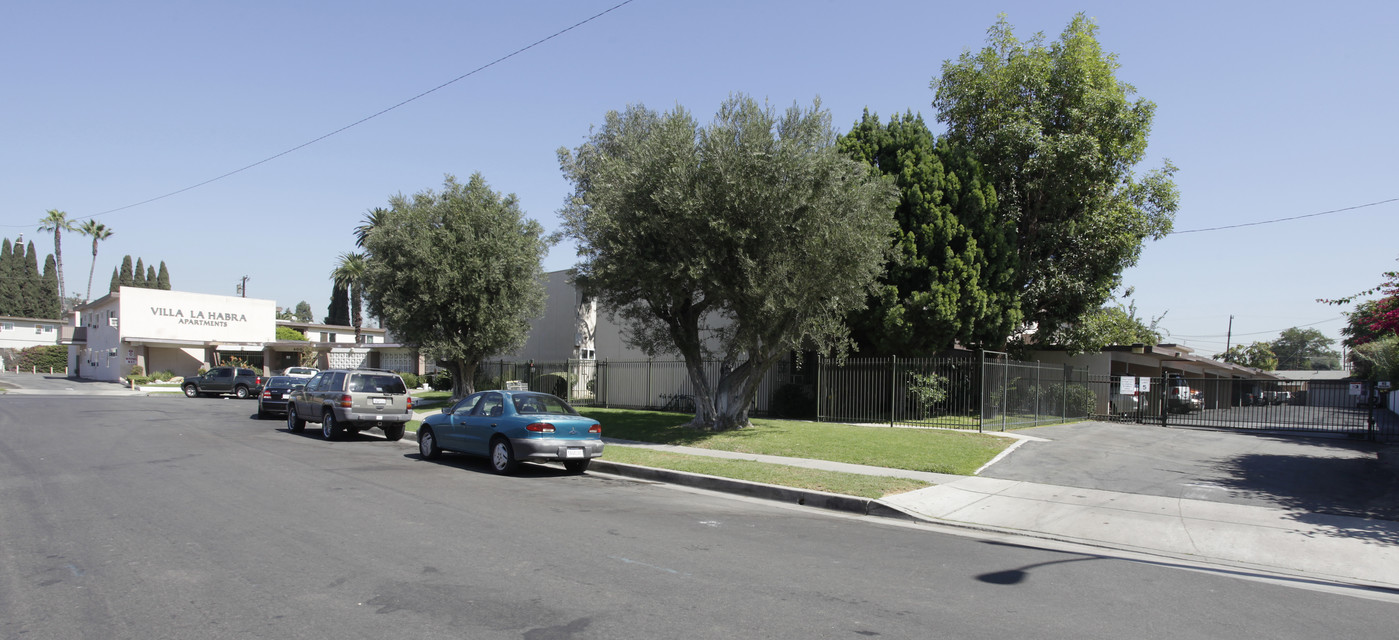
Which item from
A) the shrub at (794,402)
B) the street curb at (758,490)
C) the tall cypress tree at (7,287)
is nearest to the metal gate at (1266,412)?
the shrub at (794,402)

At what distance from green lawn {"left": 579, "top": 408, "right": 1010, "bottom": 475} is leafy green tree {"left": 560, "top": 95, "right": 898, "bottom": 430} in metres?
2.23

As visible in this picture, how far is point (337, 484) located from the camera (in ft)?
34.9

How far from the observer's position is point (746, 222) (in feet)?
50.9

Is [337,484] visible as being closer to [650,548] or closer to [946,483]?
[650,548]

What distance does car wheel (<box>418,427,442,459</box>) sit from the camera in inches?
560

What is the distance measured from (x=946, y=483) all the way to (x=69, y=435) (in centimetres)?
1790

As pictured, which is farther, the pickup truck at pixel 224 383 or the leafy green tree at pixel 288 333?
the leafy green tree at pixel 288 333

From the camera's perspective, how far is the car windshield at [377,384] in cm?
1752

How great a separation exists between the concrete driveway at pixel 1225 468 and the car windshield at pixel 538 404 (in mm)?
7288

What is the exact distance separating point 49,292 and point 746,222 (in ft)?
339

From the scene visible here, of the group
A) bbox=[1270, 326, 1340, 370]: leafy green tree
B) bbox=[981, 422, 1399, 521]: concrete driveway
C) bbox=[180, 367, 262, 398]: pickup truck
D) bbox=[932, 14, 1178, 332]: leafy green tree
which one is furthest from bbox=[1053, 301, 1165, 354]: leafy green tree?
bbox=[1270, 326, 1340, 370]: leafy green tree

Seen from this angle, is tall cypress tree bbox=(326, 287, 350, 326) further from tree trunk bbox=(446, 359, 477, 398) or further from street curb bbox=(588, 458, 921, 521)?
street curb bbox=(588, 458, 921, 521)

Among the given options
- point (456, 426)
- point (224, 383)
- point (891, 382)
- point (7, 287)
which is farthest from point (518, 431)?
point (7, 287)

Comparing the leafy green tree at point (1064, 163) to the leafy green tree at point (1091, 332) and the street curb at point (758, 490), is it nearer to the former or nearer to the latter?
the leafy green tree at point (1091, 332)
